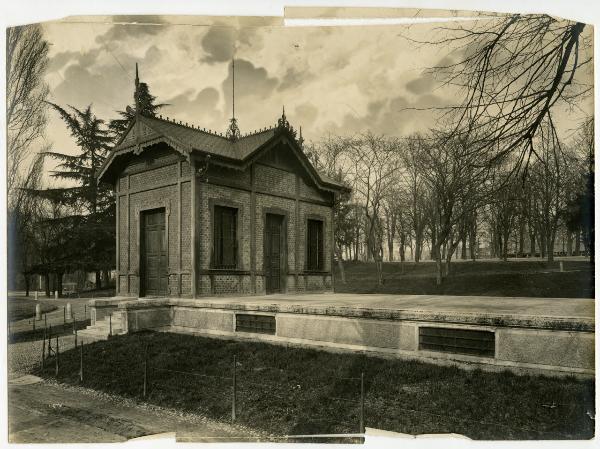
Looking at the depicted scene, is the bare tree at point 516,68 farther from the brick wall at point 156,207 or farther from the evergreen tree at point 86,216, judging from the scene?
the evergreen tree at point 86,216

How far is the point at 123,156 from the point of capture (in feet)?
48.5

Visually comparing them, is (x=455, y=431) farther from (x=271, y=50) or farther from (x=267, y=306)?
(x=271, y=50)

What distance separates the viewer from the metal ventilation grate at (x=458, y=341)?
7546 mm

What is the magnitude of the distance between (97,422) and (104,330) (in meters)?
6.03

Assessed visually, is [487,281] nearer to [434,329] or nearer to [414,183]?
[414,183]

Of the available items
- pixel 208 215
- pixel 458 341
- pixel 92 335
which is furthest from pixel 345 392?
pixel 92 335

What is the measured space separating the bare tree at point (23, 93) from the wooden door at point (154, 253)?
4.75 m

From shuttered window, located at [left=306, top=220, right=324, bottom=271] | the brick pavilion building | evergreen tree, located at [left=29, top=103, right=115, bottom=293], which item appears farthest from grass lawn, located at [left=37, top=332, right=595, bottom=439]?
evergreen tree, located at [left=29, top=103, right=115, bottom=293]

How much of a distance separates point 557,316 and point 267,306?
594 cm

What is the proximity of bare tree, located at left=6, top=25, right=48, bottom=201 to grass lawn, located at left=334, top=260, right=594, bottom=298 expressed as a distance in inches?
760

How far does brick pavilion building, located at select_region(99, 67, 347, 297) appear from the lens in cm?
1285

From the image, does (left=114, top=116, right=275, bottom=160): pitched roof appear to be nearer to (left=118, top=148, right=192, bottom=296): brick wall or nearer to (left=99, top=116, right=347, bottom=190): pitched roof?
(left=99, top=116, right=347, bottom=190): pitched roof

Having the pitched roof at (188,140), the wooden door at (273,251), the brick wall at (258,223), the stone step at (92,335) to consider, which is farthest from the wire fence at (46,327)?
the wooden door at (273,251)

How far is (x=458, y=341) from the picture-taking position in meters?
7.83
